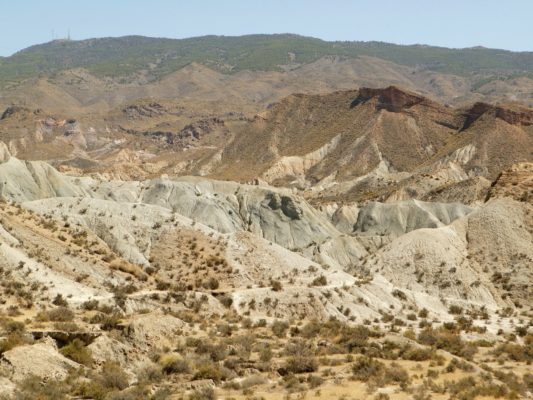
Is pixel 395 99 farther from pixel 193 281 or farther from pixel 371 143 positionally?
pixel 193 281

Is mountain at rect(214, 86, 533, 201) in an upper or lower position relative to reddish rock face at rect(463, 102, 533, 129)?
lower

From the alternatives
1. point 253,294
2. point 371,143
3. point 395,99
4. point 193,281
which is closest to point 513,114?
point 371,143

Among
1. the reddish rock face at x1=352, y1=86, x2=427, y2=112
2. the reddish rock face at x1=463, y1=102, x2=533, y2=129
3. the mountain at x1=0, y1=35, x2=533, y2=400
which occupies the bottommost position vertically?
the mountain at x1=0, y1=35, x2=533, y2=400

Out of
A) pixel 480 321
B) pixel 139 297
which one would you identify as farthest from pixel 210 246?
pixel 480 321

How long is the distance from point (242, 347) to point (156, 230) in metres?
16.3

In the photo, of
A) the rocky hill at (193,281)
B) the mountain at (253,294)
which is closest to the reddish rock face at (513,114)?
the mountain at (253,294)

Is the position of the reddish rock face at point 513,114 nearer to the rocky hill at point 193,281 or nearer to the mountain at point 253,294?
the mountain at point 253,294

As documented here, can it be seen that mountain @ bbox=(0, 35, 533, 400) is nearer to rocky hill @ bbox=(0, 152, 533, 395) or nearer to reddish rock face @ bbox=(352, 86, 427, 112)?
rocky hill @ bbox=(0, 152, 533, 395)

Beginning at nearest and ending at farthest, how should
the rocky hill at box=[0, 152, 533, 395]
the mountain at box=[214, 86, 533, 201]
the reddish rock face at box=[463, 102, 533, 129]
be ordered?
the rocky hill at box=[0, 152, 533, 395]
the mountain at box=[214, 86, 533, 201]
the reddish rock face at box=[463, 102, 533, 129]

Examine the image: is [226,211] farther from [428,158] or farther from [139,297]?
[428,158]

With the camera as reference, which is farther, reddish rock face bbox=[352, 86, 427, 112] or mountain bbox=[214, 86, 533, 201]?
reddish rock face bbox=[352, 86, 427, 112]

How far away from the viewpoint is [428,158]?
140000mm

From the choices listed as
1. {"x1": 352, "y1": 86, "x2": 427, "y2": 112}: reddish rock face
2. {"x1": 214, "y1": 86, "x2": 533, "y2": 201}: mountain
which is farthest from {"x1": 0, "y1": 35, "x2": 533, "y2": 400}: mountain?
{"x1": 352, "y1": 86, "x2": 427, "y2": 112}: reddish rock face

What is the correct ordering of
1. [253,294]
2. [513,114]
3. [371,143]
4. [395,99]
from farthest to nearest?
1. [395,99]
2. [371,143]
3. [513,114]
4. [253,294]
